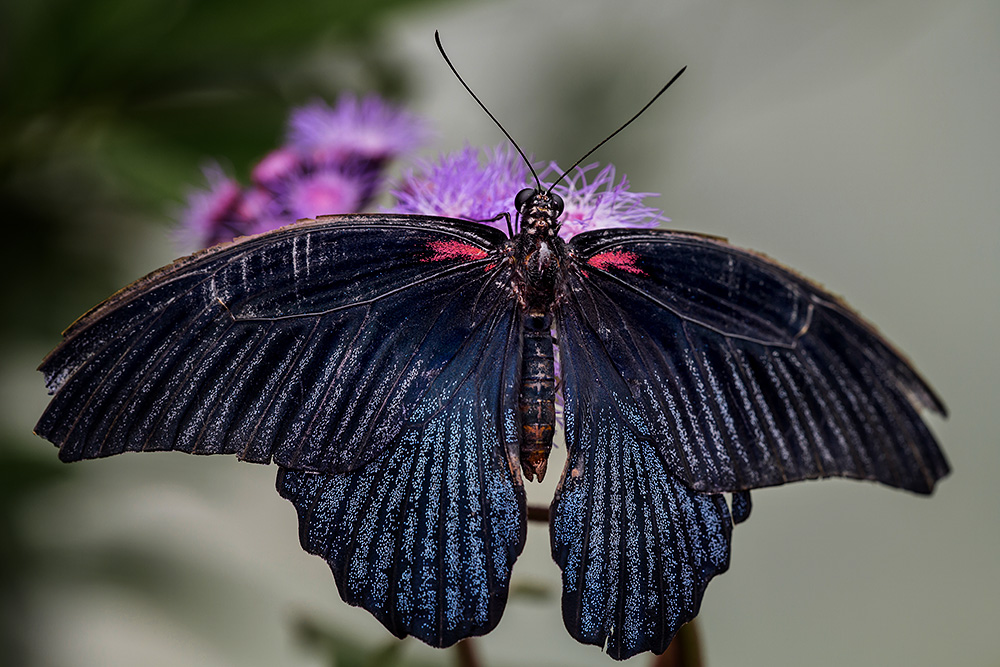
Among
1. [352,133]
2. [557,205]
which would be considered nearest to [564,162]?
[352,133]

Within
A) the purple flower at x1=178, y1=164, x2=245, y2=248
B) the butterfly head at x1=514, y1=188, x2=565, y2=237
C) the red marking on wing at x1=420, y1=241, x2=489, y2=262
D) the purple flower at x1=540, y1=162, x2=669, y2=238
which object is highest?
the purple flower at x1=178, y1=164, x2=245, y2=248

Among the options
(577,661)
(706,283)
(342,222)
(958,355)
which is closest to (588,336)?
(706,283)

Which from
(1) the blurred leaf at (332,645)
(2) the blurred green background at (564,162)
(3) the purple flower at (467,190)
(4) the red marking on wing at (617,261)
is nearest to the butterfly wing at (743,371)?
(4) the red marking on wing at (617,261)

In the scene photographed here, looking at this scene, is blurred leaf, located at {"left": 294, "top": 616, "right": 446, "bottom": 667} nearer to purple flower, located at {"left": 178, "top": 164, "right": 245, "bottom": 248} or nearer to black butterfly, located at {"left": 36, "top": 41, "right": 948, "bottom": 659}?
black butterfly, located at {"left": 36, "top": 41, "right": 948, "bottom": 659}

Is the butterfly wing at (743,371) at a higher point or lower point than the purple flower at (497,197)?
lower

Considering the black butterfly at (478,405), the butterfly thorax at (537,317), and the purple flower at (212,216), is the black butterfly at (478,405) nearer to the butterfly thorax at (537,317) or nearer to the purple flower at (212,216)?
the butterfly thorax at (537,317)

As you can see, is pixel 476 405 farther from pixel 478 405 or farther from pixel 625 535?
pixel 625 535

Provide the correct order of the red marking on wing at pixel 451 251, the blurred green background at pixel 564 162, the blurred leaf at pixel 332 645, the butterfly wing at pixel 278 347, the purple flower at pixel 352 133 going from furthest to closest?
the blurred green background at pixel 564 162
the purple flower at pixel 352 133
the blurred leaf at pixel 332 645
the red marking on wing at pixel 451 251
the butterfly wing at pixel 278 347

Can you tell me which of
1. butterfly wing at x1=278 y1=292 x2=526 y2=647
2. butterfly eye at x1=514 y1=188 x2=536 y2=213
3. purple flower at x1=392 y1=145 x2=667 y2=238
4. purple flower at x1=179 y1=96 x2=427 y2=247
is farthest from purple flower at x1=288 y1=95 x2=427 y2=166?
butterfly wing at x1=278 y1=292 x2=526 y2=647
